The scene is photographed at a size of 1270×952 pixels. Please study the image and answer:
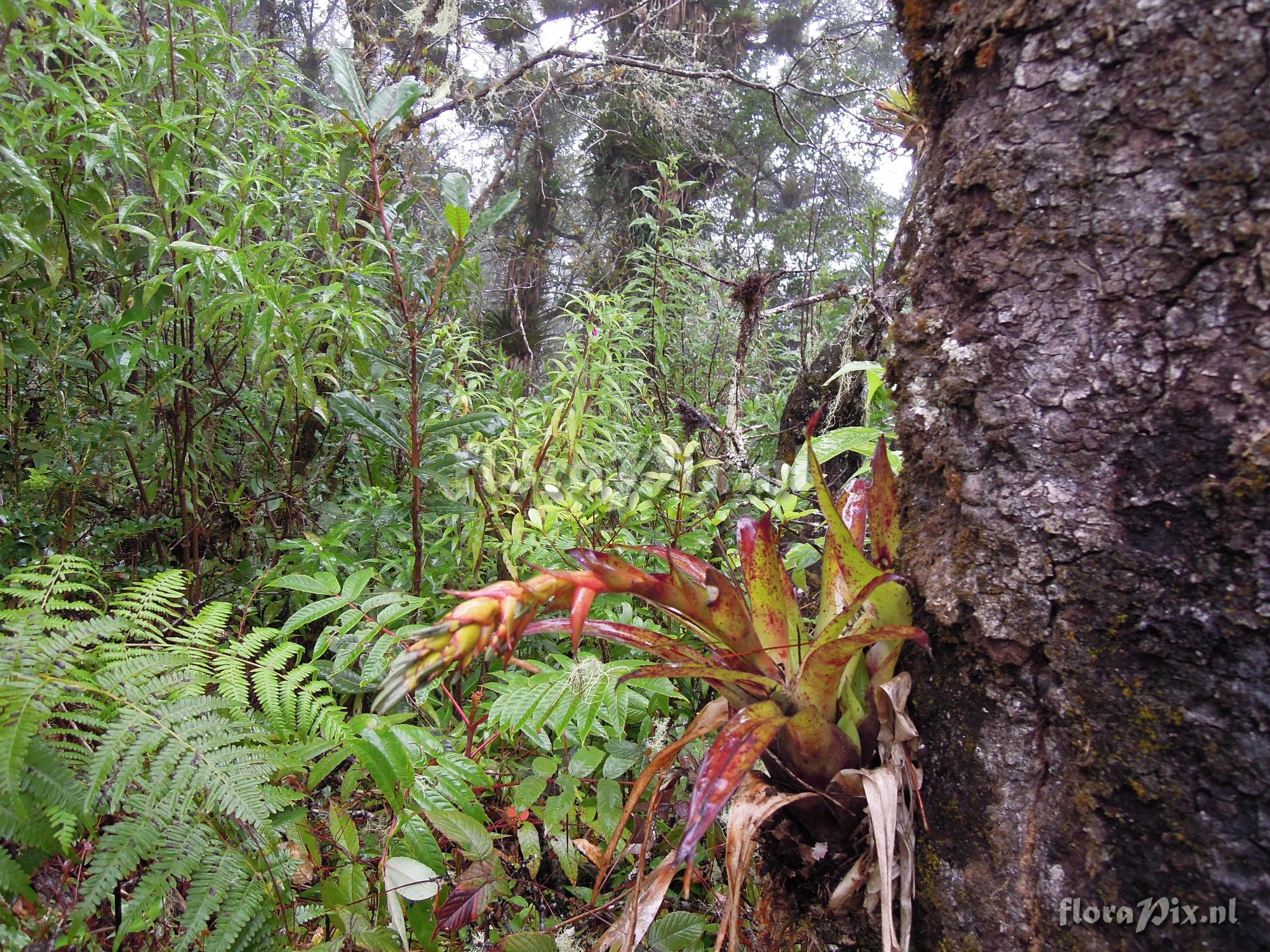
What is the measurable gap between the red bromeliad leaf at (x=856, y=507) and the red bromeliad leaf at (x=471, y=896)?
0.81 meters

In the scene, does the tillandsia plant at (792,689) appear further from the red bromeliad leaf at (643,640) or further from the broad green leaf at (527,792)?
the broad green leaf at (527,792)

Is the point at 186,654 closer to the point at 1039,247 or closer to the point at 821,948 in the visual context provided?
the point at 821,948

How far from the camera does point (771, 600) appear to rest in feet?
3.18

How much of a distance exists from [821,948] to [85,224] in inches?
98.6

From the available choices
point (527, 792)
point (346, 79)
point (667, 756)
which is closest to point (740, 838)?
point (667, 756)

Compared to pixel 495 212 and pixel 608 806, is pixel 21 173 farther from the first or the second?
pixel 608 806

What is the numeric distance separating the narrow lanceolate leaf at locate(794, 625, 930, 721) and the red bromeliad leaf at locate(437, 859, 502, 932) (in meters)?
0.58

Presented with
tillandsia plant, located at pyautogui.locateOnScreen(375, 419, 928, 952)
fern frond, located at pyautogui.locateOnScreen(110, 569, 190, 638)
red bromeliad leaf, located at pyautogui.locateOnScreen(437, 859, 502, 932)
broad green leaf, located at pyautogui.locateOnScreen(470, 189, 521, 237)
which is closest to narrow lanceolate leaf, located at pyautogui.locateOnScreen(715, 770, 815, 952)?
tillandsia plant, located at pyautogui.locateOnScreen(375, 419, 928, 952)

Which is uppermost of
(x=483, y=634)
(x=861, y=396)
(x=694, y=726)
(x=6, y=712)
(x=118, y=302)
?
(x=118, y=302)

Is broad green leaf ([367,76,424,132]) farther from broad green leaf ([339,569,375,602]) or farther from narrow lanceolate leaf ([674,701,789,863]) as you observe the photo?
narrow lanceolate leaf ([674,701,789,863])

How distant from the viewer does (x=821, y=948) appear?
0.92 m

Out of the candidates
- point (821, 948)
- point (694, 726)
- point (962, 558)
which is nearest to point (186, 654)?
point (694, 726)

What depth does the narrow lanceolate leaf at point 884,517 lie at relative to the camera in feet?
3.22

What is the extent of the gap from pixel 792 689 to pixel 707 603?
176mm
